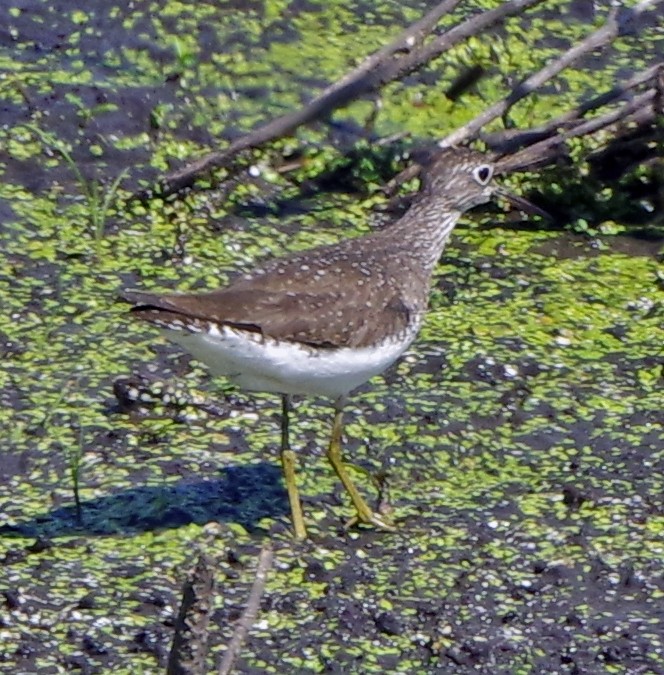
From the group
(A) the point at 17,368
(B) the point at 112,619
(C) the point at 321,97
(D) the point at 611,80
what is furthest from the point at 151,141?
(B) the point at 112,619

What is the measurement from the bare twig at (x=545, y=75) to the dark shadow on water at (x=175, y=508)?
2404 mm

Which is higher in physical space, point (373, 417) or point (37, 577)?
point (373, 417)

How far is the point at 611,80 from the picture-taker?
8789mm

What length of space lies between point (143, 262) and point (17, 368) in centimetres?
97

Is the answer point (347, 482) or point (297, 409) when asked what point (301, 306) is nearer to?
point (347, 482)

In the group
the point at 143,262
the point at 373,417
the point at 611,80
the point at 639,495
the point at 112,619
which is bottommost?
the point at 112,619

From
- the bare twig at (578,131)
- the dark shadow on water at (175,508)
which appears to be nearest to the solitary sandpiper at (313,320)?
the dark shadow on water at (175,508)

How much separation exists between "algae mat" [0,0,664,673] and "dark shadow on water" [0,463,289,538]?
11 millimetres

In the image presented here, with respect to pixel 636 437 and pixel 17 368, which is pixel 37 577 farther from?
pixel 636 437

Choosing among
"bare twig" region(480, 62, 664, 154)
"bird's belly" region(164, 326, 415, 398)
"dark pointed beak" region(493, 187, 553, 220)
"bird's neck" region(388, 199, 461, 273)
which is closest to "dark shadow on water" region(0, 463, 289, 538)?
"bird's belly" region(164, 326, 415, 398)

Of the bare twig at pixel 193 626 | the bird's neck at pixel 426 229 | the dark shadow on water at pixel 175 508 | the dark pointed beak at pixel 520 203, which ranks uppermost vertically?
the dark pointed beak at pixel 520 203

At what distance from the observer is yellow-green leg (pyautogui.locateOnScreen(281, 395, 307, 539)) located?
5531 mm

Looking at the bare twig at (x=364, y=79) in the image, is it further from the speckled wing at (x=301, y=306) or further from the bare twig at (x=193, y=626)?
the bare twig at (x=193, y=626)

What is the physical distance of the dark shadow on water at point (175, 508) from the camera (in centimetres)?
547
